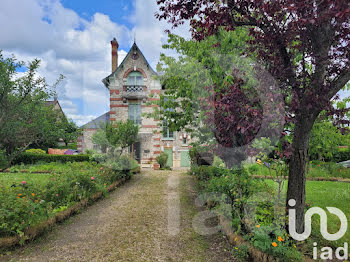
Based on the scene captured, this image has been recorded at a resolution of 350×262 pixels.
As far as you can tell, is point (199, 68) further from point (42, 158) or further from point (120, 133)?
point (42, 158)

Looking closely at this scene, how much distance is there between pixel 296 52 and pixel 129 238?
4422mm

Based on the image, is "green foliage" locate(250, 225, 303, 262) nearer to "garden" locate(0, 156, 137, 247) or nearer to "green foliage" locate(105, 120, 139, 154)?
"garden" locate(0, 156, 137, 247)

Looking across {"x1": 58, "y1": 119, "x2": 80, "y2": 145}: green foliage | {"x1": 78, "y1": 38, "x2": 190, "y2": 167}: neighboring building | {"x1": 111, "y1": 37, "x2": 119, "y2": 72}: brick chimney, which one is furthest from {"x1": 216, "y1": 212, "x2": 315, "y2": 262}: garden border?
{"x1": 111, "y1": 37, "x2": 119, "y2": 72}: brick chimney

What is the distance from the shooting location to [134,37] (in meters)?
19.1

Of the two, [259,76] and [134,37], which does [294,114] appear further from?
[134,37]

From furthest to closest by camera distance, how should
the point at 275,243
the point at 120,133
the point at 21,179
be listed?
the point at 120,133 → the point at 21,179 → the point at 275,243

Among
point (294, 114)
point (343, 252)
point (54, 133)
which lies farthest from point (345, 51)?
point (54, 133)

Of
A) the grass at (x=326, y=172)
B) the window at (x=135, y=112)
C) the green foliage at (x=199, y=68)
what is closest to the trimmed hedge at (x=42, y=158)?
the window at (x=135, y=112)

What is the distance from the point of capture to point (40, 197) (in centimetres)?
528

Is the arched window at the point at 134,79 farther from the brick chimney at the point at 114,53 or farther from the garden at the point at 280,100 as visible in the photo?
the garden at the point at 280,100

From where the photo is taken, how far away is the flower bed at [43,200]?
3.96m

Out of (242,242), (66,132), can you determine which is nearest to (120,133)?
(66,132)

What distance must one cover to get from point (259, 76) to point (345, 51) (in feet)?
3.97

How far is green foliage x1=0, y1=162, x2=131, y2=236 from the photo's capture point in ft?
13.0
